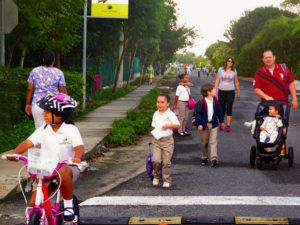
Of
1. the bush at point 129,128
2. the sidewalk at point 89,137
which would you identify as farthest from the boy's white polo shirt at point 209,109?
the bush at point 129,128

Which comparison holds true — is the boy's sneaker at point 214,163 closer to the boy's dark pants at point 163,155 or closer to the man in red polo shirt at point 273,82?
the man in red polo shirt at point 273,82

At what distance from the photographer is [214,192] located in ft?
24.0

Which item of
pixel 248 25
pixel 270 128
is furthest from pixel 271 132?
pixel 248 25

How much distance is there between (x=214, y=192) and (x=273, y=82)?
3.04 metres

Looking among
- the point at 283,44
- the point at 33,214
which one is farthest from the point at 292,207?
the point at 283,44

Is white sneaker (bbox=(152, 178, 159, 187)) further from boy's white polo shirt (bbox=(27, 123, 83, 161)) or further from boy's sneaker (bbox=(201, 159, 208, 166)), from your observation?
boy's white polo shirt (bbox=(27, 123, 83, 161))

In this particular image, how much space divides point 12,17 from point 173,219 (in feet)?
20.8

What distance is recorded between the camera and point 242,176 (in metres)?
8.42

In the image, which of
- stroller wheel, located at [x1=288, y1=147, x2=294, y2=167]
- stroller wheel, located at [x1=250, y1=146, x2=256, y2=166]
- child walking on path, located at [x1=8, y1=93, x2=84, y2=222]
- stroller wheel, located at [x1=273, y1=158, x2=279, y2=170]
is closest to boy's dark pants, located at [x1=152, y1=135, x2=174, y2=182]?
stroller wheel, located at [x1=250, y1=146, x2=256, y2=166]

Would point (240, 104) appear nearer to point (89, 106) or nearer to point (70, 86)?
point (89, 106)

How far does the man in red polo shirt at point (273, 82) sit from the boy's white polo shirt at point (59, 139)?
5214mm

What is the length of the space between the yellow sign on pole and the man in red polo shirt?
12.2 meters

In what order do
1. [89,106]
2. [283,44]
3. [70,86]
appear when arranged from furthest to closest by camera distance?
[283,44] < [89,106] < [70,86]

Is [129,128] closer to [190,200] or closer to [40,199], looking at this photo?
[190,200]
